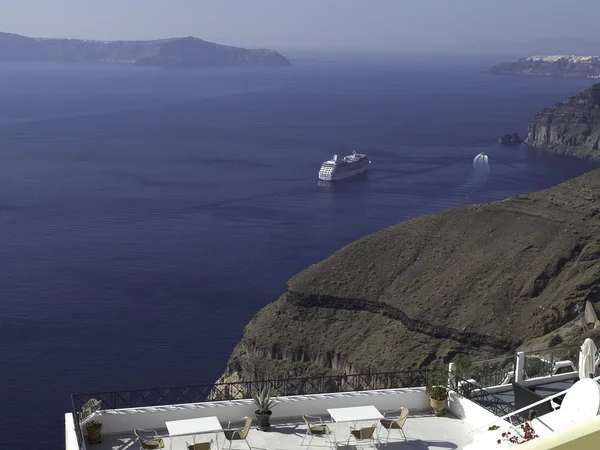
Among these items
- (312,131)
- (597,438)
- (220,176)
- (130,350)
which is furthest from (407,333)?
(312,131)

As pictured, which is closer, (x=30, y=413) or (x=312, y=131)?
(x=30, y=413)

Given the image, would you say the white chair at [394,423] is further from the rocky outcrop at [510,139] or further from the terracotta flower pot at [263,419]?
the rocky outcrop at [510,139]

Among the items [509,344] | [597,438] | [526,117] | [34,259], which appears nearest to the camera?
[597,438]

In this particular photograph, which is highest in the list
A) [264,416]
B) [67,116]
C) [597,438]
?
[597,438]

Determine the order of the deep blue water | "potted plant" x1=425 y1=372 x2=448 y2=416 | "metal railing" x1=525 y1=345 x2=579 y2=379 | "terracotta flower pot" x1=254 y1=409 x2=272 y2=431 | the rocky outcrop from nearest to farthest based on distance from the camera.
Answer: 1. "terracotta flower pot" x1=254 y1=409 x2=272 y2=431
2. "potted plant" x1=425 y1=372 x2=448 y2=416
3. "metal railing" x1=525 y1=345 x2=579 y2=379
4. the deep blue water
5. the rocky outcrop

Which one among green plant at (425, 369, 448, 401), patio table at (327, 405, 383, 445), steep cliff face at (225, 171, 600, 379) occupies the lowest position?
steep cliff face at (225, 171, 600, 379)

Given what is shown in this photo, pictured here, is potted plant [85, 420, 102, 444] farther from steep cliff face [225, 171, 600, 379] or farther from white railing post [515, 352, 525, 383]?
steep cliff face [225, 171, 600, 379]

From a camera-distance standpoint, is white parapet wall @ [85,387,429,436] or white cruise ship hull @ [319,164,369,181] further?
white cruise ship hull @ [319,164,369,181]

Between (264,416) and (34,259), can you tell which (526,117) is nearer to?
(34,259)

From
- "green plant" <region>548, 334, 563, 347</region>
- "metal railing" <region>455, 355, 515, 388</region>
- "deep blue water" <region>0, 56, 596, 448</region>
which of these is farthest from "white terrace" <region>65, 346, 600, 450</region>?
"deep blue water" <region>0, 56, 596, 448</region>
